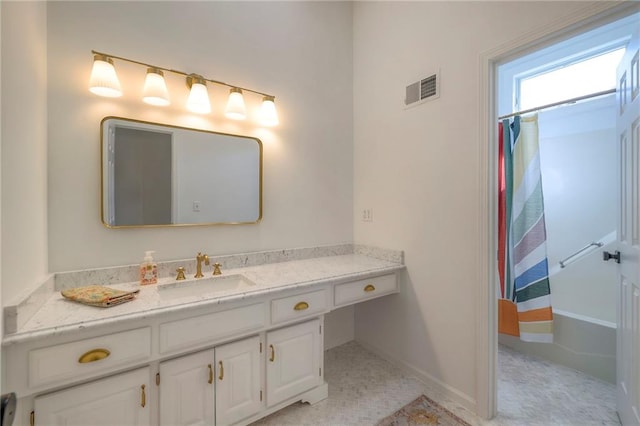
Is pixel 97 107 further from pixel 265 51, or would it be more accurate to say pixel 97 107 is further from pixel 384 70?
pixel 384 70

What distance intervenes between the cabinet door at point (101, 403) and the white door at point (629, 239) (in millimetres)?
2265

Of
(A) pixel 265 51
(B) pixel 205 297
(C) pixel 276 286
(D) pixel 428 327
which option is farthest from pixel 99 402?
(A) pixel 265 51

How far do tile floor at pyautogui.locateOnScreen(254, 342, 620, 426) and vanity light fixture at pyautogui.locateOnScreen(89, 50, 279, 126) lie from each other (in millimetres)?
1911

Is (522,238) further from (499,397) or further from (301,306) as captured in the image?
(301,306)

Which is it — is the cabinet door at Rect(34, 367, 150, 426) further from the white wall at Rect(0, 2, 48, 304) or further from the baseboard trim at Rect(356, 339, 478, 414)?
the baseboard trim at Rect(356, 339, 478, 414)

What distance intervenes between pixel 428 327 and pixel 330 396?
809mm

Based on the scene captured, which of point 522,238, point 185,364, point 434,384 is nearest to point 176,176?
point 185,364

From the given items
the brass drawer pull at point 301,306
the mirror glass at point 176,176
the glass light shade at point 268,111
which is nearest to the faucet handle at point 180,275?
the mirror glass at point 176,176

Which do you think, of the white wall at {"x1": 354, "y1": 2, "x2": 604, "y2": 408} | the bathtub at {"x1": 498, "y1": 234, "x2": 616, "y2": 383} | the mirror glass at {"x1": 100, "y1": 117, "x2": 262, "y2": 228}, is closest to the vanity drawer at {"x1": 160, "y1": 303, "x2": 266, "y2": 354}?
the mirror glass at {"x1": 100, "y1": 117, "x2": 262, "y2": 228}

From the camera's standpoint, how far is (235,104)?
1831 millimetres

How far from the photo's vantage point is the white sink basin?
157 centimetres

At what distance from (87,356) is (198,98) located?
142 cm

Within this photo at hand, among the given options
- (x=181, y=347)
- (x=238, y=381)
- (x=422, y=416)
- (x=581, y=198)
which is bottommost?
(x=422, y=416)

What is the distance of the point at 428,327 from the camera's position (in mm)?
1947
